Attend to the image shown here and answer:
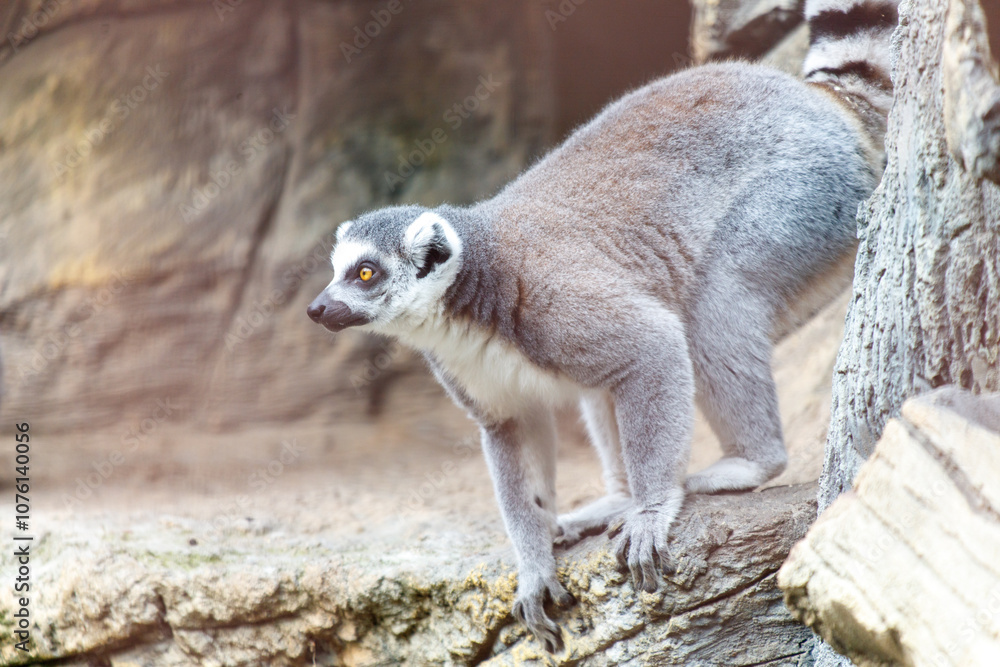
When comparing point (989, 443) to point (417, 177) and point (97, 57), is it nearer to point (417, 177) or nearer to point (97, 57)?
point (417, 177)

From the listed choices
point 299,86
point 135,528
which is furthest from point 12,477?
point 299,86

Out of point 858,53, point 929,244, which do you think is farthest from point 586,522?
Result: point 858,53

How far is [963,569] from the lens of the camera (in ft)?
6.79

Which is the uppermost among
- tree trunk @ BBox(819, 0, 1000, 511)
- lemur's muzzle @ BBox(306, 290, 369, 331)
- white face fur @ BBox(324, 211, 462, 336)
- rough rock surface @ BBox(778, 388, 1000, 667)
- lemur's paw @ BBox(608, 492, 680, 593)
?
tree trunk @ BBox(819, 0, 1000, 511)

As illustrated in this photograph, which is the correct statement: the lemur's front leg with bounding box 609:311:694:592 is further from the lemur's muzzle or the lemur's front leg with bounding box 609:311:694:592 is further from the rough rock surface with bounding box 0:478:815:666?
the lemur's muzzle

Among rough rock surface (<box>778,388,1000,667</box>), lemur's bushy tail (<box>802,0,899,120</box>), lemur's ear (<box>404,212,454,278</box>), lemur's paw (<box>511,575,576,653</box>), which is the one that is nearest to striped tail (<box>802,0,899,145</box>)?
lemur's bushy tail (<box>802,0,899,120</box>)

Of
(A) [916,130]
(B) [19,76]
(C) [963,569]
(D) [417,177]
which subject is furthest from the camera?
(D) [417,177]

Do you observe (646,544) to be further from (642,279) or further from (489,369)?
(642,279)

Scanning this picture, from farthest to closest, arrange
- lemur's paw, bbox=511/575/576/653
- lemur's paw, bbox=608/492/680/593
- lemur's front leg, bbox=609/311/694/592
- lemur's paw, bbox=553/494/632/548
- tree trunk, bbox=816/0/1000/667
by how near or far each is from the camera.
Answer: lemur's paw, bbox=553/494/632/548, lemur's paw, bbox=511/575/576/653, lemur's front leg, bbox=609/311/694/592, lemur's paw, bbox=608/492/680/593, tree trunk, bbox=816/0/1000/667

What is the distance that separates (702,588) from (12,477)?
5.17 metres

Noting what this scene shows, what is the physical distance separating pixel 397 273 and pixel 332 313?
14.7 inches

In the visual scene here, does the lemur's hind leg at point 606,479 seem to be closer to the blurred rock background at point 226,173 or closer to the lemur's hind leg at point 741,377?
the lemur's hind leg at point 741,377

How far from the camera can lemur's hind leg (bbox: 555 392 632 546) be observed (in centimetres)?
441

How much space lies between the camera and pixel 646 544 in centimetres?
369
